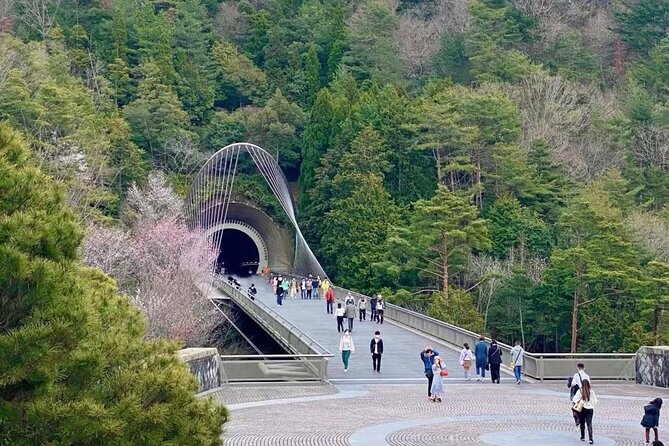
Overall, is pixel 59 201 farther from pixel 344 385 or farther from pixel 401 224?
pixel 401 224

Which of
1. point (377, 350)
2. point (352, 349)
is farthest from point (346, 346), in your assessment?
point (377, 350)

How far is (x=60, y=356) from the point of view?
7.85m

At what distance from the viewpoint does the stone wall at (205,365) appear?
18625 mm

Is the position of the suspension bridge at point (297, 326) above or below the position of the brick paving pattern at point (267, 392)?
above

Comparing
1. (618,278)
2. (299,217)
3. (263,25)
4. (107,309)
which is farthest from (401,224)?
(107,309)

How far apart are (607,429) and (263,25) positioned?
60279mm

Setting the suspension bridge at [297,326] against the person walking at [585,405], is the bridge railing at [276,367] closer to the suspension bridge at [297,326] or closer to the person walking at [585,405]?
the suspension bridge at [297,326]

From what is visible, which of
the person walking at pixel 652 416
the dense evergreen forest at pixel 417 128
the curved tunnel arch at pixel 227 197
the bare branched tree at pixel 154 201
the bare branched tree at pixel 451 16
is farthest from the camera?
the bare branched tree at pixel 451 16

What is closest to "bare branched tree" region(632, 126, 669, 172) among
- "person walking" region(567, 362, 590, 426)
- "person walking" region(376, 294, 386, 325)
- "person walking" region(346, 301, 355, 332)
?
"person walking" region(376, 294, 386, 325)

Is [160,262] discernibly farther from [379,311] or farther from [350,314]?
[350,314]

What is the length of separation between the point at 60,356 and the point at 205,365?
11.7 metres

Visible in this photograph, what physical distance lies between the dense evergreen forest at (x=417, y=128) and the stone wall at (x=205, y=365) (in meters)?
19.4

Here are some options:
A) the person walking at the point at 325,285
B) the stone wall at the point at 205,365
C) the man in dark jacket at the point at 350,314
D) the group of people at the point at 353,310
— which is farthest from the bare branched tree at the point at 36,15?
the stone wall at the point at 205,365

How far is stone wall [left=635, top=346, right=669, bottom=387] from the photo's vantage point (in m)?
20.9
